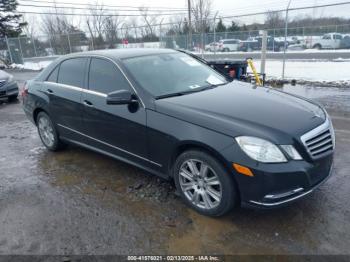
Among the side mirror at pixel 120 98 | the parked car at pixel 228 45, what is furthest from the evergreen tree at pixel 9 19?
the side mirror at pixel 120 98

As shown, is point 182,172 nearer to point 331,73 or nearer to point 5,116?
point 5,116

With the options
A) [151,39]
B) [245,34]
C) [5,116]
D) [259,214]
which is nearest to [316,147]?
[259,214]

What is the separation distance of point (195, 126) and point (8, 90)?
8.86m

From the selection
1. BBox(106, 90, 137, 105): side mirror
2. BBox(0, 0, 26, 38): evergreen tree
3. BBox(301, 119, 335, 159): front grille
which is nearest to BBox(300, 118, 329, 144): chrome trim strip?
BBox(301, 119, 335, 159): front grille

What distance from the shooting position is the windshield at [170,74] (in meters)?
3.60

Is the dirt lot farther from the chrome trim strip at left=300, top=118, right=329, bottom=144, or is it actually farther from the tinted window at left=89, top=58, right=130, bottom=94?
the tinted window at left=89, top=58, right=130, bottom=94

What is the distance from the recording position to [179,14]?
1533 inches

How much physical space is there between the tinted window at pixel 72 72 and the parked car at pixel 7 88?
613 cm

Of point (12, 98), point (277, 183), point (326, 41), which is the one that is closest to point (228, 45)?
point (326, 41)

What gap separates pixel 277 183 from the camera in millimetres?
2619

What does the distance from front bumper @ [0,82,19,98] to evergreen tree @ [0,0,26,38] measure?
27.9 m

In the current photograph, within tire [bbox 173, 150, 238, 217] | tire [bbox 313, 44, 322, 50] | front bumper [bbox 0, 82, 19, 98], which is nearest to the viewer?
tire [bbox 173, 150, 238, 217]

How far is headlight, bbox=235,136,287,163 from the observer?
8.63 ft

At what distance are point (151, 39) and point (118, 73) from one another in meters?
25.7
